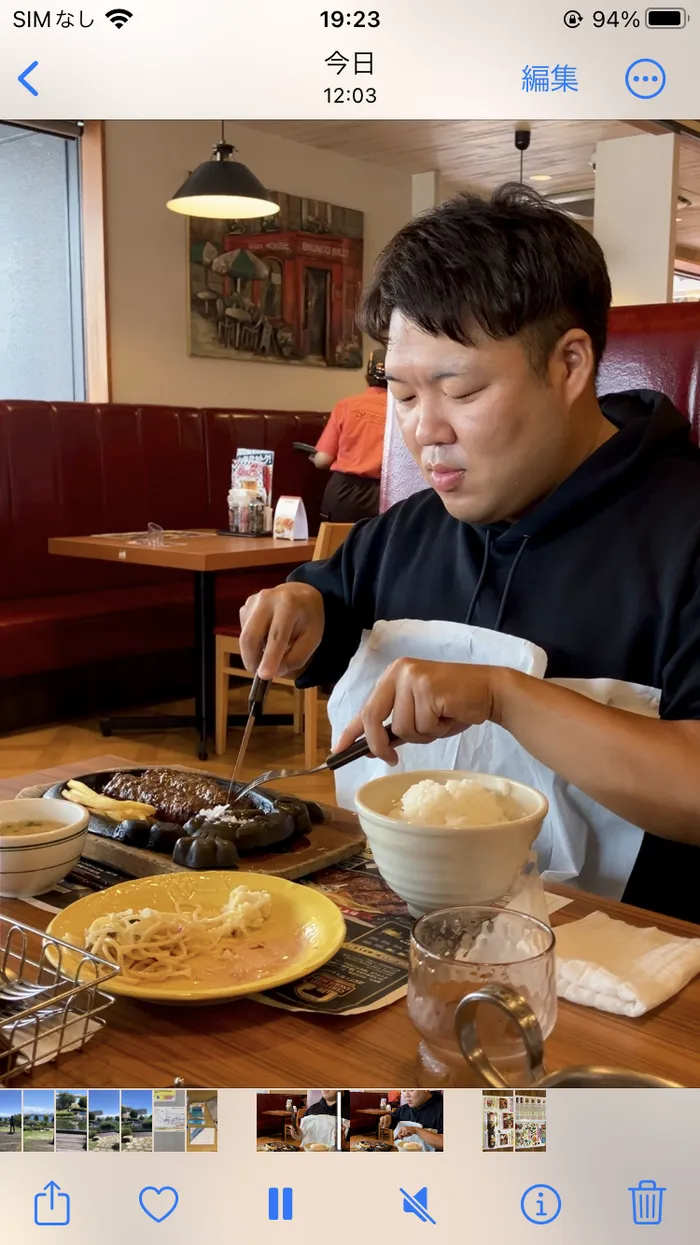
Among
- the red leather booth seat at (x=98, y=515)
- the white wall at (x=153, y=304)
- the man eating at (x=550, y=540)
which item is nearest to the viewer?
the man eating at (x=550, y=540)

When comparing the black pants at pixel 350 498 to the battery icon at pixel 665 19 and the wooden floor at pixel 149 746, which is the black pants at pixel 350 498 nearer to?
the wooden floor at pixel 149 746

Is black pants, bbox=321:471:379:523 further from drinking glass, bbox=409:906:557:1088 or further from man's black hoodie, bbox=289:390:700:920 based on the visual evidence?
drinking glass, bbox=409:906:557:1088

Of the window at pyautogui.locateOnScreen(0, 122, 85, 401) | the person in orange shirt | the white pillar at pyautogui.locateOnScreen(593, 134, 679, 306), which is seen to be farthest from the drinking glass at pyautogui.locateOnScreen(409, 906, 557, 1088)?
the person in orange shirt

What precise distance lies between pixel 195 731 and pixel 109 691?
0.28 metres

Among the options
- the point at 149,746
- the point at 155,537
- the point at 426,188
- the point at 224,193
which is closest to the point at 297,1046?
the point at 426,188

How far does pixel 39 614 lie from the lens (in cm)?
215

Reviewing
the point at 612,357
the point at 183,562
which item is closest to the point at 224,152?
the point at 183,562

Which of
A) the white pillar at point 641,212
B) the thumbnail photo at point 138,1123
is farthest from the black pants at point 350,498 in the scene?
the thumbnail photo at point 138,1123

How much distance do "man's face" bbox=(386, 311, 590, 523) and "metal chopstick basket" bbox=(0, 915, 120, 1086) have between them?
14.2 inches

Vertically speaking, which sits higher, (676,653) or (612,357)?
(612,357)

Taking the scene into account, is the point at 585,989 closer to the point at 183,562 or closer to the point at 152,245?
the point at 183,562

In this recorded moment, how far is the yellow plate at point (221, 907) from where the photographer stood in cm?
38

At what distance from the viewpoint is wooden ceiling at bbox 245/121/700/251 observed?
1.35 feet
